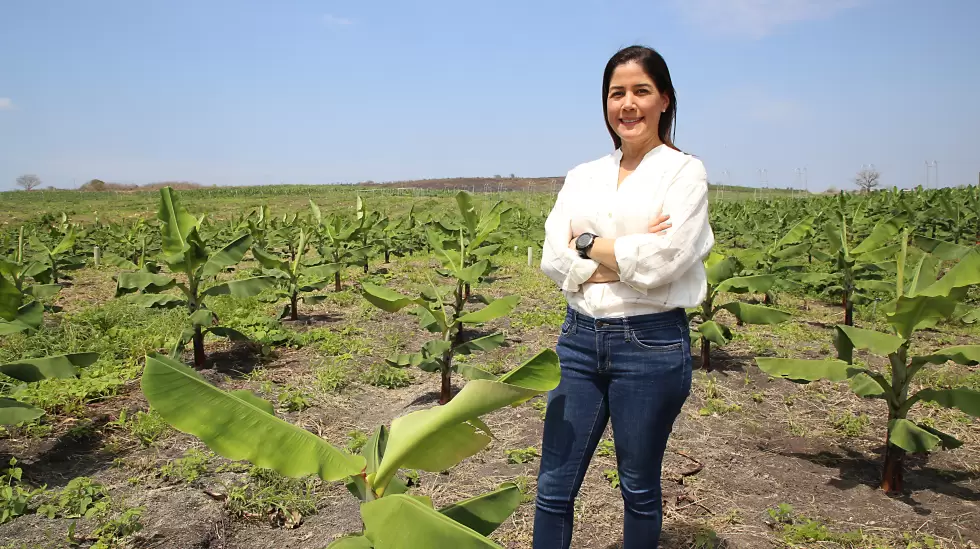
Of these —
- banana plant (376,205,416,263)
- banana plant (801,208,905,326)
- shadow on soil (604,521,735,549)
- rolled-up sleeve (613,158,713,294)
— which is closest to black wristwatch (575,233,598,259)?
rolled-up sleeve (613,158,713,294)

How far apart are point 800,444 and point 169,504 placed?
411 centimetres

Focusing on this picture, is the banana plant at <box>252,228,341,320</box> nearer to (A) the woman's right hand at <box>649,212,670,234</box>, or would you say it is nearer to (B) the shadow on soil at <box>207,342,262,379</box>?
(B) the shadow on soil at <box>207,342,262,379</box>

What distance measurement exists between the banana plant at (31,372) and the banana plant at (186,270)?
3.95 ft

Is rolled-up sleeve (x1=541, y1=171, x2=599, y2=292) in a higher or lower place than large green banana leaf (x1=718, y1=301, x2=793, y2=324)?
higher

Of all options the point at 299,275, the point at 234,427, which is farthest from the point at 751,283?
the point at 299,275

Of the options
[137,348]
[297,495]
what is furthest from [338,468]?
[137,348]

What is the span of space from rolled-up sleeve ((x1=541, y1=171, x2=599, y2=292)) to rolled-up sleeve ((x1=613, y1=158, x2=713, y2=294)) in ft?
0.47

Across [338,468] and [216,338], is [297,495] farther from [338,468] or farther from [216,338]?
[216,338]

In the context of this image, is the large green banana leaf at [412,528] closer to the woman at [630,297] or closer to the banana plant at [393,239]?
the woman at [630,297]

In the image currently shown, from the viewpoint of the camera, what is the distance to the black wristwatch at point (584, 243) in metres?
2.08

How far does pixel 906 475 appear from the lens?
376 cm

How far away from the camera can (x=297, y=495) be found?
3.46 m

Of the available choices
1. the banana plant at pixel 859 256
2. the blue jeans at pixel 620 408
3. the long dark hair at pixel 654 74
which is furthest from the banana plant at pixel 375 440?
the banana plant at pixel 859 256

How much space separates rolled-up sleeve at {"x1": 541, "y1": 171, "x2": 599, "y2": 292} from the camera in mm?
2062
